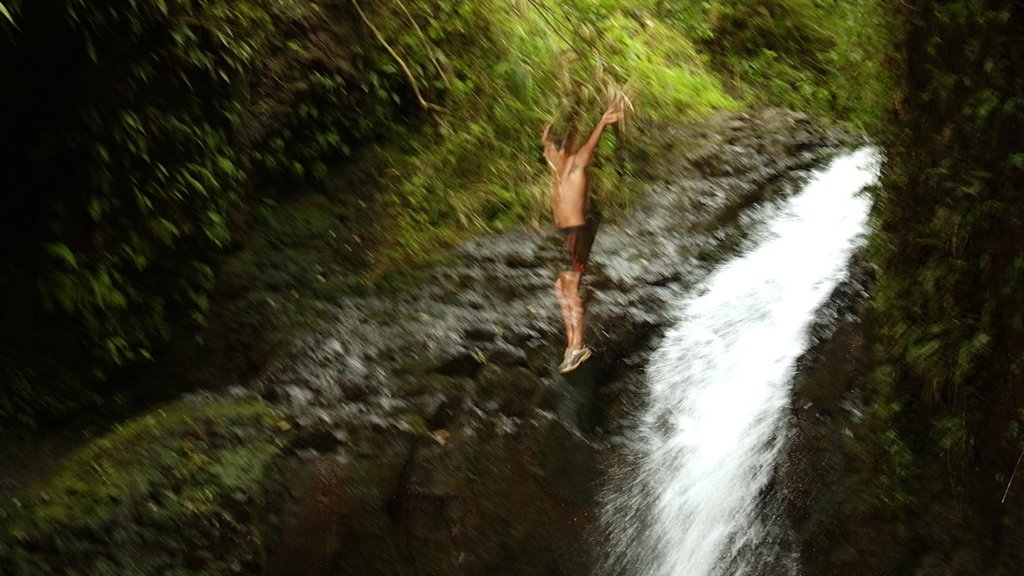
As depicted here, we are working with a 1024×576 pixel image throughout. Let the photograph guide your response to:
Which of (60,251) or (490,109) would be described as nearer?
(60,251)

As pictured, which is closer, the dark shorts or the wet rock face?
the wet rock face

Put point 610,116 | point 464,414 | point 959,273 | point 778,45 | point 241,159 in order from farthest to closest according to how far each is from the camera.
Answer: point 778,45 < point 241,159 < point 464,414 < point 610,116 < point 959,273

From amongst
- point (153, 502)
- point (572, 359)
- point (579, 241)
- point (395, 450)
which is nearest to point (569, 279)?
point (579, 241)

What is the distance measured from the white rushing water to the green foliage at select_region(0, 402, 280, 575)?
7.69 ft

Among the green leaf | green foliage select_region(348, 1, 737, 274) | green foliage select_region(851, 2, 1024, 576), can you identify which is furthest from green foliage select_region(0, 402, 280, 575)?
green foliage select_region(851, 2, 1024, 576)

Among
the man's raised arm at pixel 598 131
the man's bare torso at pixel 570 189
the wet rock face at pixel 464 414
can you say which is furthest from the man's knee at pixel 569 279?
the man's raised arm at pixel 598 131

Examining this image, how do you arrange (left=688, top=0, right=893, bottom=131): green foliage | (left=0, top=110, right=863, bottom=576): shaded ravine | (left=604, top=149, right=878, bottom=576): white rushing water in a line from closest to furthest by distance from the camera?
1. (left=0, top=110, right=863, bottom=576): shaded ravine
2. (left=604, top=149, right=878, bottom=576): white rushing water
3. (left=688, top=0, right=893, bottom=131): green foliage

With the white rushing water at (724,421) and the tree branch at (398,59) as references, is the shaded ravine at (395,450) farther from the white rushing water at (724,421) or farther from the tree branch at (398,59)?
the tree branch at (398,59)

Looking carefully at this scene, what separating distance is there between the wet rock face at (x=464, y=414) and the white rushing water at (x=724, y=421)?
264 millimetres

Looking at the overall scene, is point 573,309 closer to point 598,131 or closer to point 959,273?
point 598,131

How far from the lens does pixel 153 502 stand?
14.6 ft

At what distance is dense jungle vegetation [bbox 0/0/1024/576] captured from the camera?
4258mm

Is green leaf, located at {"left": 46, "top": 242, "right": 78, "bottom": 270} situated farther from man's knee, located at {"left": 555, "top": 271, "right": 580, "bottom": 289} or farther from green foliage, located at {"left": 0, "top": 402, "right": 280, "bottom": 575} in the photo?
man's knee, located at {"left": 555, "top": 271, "right": 580, "bottom": 289}

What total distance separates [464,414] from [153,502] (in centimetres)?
196
